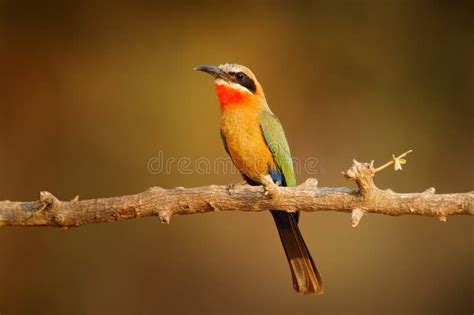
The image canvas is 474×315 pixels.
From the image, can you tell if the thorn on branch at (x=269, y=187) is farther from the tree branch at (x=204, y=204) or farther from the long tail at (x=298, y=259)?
the long tail at (x=298, y=259)

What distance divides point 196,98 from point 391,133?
131 centimetres

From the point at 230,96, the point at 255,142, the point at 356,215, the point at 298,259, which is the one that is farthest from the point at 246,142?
the point at 356,215

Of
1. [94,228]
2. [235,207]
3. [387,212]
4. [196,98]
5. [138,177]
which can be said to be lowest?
[387,212]

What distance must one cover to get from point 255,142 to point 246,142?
0.14ft

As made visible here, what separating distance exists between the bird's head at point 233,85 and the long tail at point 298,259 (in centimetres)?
52

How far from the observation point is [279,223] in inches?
103

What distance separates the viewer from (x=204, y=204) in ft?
7.02

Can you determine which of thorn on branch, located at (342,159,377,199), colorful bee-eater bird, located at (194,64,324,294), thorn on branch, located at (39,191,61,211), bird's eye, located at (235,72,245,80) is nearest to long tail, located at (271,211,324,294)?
colorful bee-eater bird, located at (194,64,324,294)

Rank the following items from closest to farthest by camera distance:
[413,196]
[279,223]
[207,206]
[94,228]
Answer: [413,196], [207,206], [279,223], [94,228]

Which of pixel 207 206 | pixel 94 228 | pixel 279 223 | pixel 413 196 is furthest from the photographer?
pixel 94 228

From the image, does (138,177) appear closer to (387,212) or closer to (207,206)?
(207,206)

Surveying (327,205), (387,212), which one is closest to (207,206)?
(327,205)

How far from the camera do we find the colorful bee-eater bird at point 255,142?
8.50 ft

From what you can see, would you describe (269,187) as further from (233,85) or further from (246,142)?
(233,85)
